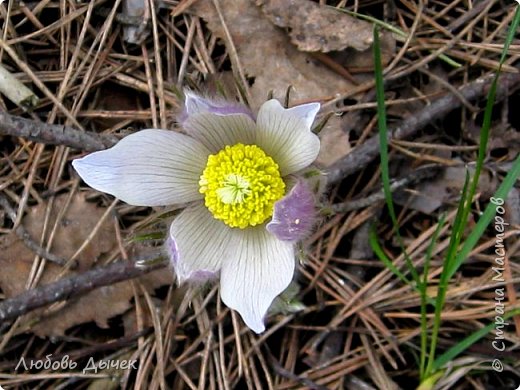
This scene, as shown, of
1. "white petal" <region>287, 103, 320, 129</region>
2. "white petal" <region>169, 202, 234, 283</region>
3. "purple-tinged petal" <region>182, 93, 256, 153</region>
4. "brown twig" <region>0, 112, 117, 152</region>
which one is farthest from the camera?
"brown twig" <region>0, 112, 117, 152</region>

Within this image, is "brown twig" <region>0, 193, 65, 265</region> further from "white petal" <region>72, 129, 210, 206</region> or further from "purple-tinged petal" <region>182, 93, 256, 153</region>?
"purple-tinged petal" <region>182, 93, 256, 153</region>

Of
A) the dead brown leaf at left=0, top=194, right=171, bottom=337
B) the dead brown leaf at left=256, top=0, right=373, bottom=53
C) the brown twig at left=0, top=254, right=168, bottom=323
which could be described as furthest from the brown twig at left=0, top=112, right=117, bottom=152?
the dead brown leaf at left=256, top=0, right=373, bottom=53

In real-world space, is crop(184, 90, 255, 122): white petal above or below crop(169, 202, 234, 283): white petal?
above

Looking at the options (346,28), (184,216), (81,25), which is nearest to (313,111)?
(184,216)

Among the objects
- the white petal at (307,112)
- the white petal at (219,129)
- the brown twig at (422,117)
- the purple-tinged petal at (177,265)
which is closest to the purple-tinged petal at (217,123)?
the white petal at (219,129)

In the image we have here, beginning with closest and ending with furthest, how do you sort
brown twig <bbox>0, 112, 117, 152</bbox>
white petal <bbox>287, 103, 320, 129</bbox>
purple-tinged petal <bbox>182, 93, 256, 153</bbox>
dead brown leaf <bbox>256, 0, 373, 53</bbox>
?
white petal <bbox>287, 103, 320, 129</bbox>
purple-tinged petal <bbox>182, 93, 256, 153</bbox>
brown twig <bbox>0, 112, 117, 152</bbox>
dead brown leaf <bbox>256, 0, 373, 53</bbox>
